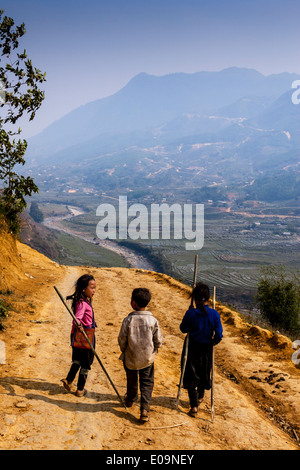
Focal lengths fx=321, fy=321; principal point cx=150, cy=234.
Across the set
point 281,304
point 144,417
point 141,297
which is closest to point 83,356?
point 144,417

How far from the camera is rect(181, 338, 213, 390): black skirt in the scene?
521 cm

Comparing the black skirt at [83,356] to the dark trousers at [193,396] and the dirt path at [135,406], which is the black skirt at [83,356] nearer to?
the dirt path at [135,406]

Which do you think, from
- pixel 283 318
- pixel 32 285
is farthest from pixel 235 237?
pixel 32 285

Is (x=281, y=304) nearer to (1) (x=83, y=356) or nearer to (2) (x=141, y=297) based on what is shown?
(1) (x=83, y=356)

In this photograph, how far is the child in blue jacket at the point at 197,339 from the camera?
17.0 feet

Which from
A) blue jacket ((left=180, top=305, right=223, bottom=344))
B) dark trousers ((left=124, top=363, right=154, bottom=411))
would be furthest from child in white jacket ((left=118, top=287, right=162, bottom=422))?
blue jacket ((left=180, top=305, right=223, bottom=344))

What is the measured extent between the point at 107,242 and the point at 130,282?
344 feet


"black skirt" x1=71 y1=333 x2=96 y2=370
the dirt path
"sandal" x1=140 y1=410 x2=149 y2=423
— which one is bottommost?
the dirt path

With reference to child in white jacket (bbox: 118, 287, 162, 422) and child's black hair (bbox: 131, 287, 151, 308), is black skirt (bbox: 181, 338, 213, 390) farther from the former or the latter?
child's black hair (bbox: 131, 287, 151, 308)

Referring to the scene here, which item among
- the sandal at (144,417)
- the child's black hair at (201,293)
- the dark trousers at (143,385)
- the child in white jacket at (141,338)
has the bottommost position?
the sandal at (144,417)

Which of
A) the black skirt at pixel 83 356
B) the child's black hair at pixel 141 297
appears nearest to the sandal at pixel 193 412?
the black skirt at pixel 83 356

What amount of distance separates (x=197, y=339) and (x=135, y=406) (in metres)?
1.48
